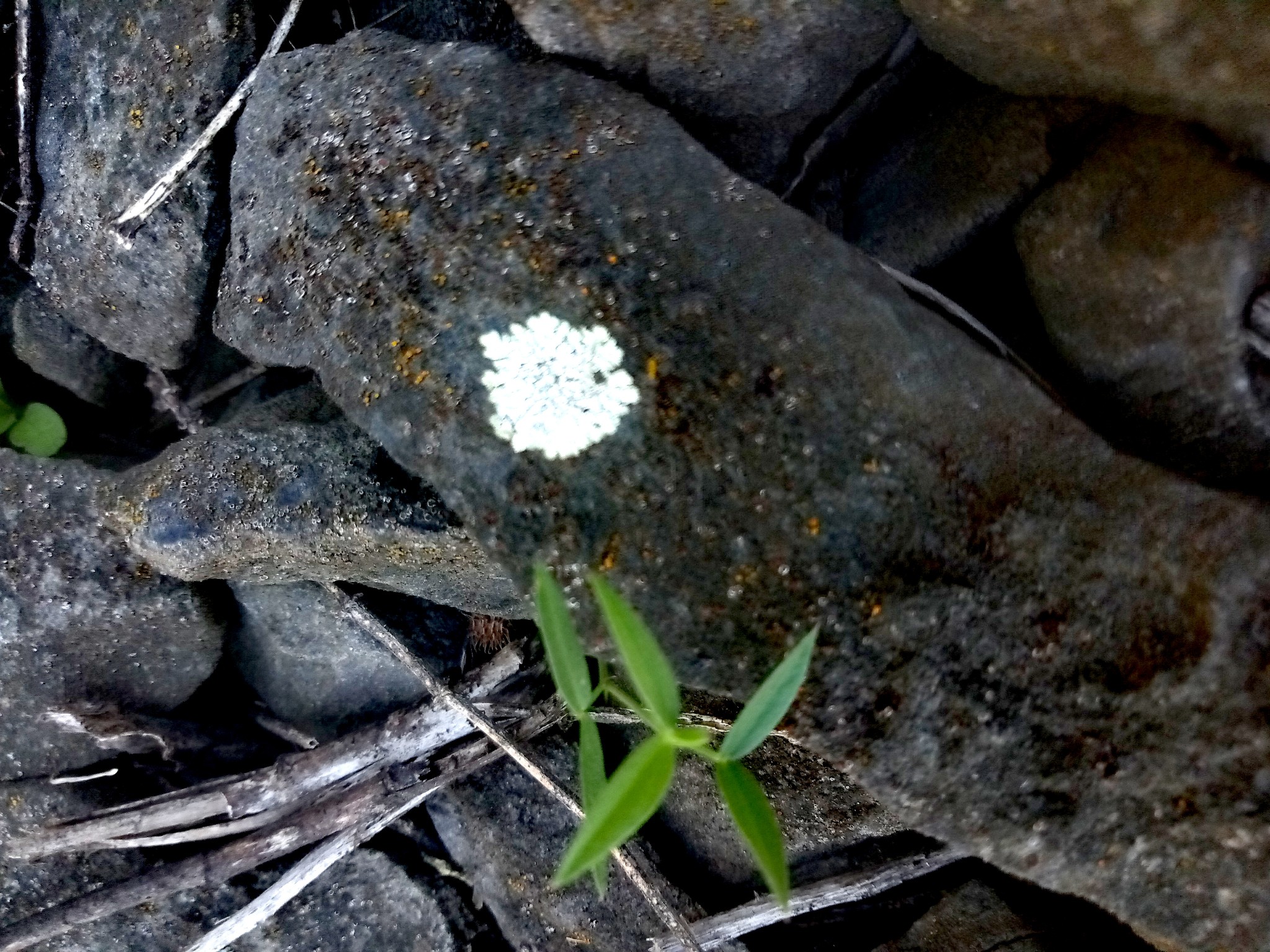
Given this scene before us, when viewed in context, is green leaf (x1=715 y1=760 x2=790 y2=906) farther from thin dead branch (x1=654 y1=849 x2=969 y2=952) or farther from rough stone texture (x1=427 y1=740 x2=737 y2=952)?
rough stone texture (x1=427 y1=740 x2=737 y2=952)

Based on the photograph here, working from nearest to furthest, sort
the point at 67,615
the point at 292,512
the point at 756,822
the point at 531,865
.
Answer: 1. the point at 756,822
2. the point at 292,512
3. the point at 67,615
4. the point at 531,865

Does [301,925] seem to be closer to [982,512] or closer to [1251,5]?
[982,512]

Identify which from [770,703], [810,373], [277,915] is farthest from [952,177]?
[277,915]

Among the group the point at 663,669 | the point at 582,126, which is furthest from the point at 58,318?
the point at 663,669

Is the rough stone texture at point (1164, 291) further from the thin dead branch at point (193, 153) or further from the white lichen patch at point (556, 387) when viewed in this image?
the thin dead branch at point (193, 153)

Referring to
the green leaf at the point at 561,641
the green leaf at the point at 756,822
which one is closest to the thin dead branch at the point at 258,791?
the green leaf at the point at 561,641

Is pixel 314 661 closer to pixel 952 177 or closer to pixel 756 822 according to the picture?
pixel 756 822

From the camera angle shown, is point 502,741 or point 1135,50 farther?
point 502,741
